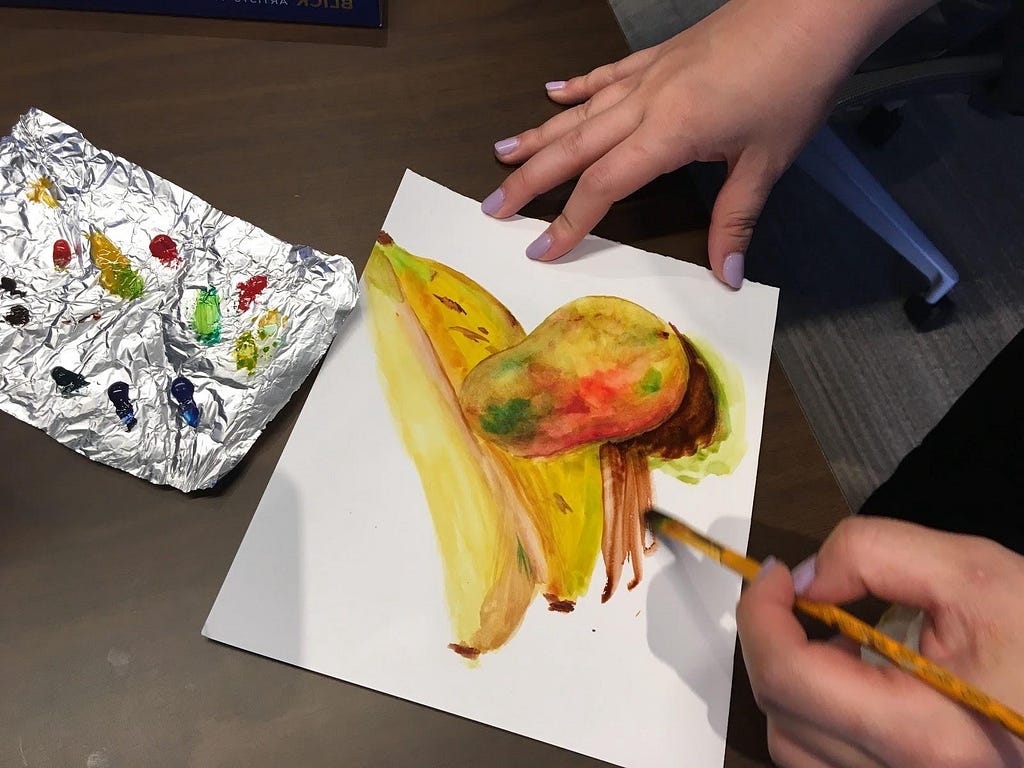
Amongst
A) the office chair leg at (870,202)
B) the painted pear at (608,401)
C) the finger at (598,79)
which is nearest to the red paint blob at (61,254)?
the painted pear at (608,401)

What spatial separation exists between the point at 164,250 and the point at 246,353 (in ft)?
0.35

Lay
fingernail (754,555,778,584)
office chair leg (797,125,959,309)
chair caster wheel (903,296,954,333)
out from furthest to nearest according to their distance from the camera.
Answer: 1. chair caster wheel (903,296,954,333)
2. office chair leg (797,125,959,309)
3. fingernail (754,555,778,584)

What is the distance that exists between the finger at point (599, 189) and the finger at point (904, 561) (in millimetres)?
303

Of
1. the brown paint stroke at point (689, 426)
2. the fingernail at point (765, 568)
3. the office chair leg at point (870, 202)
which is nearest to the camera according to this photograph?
the fingernail at point (765, 568)

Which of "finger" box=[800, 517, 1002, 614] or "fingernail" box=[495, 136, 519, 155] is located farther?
"fingernail" box=[495, 136, 519, 155]

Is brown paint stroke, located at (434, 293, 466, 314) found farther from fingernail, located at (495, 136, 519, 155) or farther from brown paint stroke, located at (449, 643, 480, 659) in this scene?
brown paint stroke, located at (449, 643, 480, 659)

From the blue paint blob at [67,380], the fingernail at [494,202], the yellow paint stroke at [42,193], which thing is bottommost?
the fingernail at [494,202]

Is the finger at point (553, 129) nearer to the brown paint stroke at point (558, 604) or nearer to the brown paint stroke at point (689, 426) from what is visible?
the brown paint stroke at point (689, 426)

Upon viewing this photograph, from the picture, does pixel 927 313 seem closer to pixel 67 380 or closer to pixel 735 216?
pixel 735 216

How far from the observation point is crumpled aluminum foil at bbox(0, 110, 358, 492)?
48 cm

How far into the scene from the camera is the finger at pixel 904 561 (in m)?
0.39

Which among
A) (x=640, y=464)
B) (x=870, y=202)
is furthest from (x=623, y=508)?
(x=870, y=202)

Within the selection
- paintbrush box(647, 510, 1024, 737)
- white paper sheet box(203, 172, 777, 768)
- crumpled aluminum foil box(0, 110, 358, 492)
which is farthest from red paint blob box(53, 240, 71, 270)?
paintbrush box(647, 510, 1024, 737)

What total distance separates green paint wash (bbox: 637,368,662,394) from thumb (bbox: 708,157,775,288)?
0.38 ft
